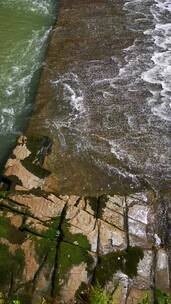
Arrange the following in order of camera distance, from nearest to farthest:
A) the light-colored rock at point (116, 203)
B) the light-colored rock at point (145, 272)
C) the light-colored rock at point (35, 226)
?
the light-colored rock at point (145, 272)
the light-colored rock at point (35, 226)
the light-colored rock at point (116, 203)

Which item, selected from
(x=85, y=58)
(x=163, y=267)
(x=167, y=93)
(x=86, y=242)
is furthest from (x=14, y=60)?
(x=163, y=267)

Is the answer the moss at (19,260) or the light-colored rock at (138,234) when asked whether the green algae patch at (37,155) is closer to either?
the moss at (19,260)

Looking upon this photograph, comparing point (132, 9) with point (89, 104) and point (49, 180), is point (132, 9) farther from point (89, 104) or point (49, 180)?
point (49, 180)

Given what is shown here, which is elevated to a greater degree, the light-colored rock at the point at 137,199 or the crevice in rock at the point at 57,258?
the light-colored rock at the point at 137,199

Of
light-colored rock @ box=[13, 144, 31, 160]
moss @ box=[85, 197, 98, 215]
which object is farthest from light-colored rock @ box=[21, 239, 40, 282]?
light-colored rock @ box=[13, 144, 31, 160]

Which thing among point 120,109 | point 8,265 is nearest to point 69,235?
point 8,265

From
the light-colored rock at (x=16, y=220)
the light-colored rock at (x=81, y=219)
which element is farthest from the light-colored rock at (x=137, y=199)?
the light-colored rock at (x=16, y=220)
